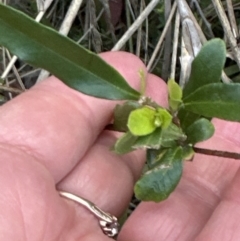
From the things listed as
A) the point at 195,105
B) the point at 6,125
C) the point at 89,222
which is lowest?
the point at 89,222

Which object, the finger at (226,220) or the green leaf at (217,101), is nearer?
the green leaf at (217,101)

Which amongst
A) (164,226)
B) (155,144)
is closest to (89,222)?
(164,226)

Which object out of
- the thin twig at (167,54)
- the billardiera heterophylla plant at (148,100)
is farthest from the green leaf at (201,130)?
the thin twig at (167,54)

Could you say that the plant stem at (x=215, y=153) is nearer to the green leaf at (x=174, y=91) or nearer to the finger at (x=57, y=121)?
the green leaf at (x=174, y=91)

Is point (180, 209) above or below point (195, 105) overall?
below

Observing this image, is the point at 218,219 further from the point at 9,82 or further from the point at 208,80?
the point at 9,82

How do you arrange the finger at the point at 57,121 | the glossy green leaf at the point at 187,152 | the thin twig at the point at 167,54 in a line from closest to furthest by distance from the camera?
the glossy green leaf at the point at 187,152 → the finger at the point at 57,121 → the thin twig at the point at 167,54

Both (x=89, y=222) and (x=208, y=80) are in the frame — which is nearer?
(x=208, y=80)

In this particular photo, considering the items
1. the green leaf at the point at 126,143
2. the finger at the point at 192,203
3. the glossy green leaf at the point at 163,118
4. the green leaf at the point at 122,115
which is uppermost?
the glossy green leaf at the point at 163,118
